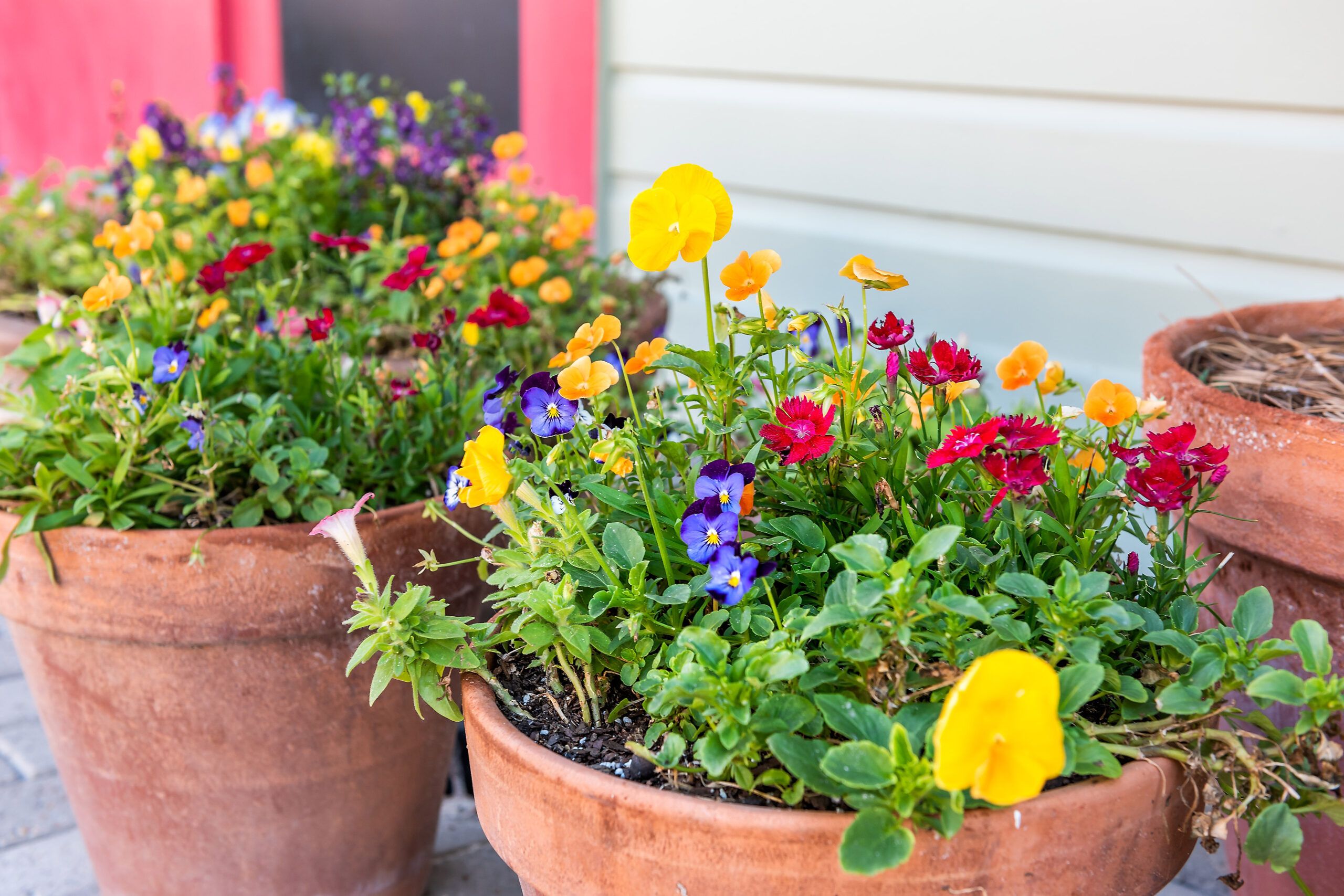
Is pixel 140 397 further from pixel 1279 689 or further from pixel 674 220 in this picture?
pixel 1279 689

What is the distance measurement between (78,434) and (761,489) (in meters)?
0.85

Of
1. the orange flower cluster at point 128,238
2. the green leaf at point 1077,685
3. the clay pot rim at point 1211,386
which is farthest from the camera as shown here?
the orange flower cluster at point 128,238

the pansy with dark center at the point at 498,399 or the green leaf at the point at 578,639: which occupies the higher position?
the pansy with dark center at the point at 498,399

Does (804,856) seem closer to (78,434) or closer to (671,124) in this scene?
(78,434)

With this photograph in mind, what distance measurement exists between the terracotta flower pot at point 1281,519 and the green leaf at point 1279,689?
0.36 m

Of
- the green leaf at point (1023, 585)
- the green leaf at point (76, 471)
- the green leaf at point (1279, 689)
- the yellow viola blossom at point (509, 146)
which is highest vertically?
the yellow viola blossom at point (509, 146)

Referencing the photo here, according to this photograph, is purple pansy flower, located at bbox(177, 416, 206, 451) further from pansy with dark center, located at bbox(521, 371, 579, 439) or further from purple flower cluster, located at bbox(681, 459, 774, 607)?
purple flower cluster, located at bbox(681, 459, 774, 607)

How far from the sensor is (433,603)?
3.04 ft

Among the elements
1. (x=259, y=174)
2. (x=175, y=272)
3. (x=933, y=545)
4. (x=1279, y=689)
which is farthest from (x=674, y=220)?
(x=259, y=174)

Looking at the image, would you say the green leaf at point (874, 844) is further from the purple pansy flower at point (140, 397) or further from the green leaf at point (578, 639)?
the purple pansy flower at point (140, 397)

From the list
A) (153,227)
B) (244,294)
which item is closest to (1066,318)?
(244,294)

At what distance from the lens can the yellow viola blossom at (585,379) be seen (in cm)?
88

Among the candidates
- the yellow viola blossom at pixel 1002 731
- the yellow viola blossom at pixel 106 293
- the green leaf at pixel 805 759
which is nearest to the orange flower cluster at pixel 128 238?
the yellow viola blossom at pixel 106 293

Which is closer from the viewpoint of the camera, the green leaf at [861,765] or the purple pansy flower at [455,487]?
the green leaf at [861,765]
